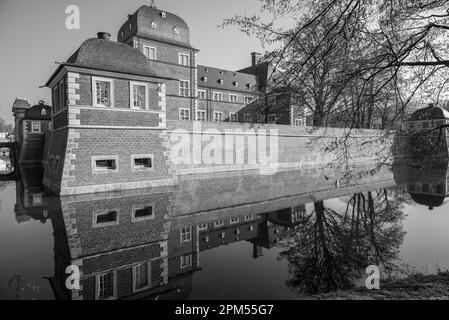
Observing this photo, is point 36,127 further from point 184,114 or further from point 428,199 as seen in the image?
point 428,199

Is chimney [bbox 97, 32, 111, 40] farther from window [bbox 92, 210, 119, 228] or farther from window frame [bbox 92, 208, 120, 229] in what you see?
window [bbox 92, 210, 119, 228]

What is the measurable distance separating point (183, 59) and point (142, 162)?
1566 cm

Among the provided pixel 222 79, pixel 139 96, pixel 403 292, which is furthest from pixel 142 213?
pixel 222 79

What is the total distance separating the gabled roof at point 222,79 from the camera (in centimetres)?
3175

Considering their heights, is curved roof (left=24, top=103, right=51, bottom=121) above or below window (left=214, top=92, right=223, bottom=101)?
below

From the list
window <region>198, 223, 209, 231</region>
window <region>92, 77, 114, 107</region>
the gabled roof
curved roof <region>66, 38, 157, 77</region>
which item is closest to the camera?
window <region>198, 223, 209, 231</region>

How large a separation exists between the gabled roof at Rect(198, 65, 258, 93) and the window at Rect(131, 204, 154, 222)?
23.7 meters

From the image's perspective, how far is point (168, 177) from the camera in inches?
551

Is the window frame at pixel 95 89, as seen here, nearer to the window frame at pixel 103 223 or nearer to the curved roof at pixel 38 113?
the window frame at pixel 103 223

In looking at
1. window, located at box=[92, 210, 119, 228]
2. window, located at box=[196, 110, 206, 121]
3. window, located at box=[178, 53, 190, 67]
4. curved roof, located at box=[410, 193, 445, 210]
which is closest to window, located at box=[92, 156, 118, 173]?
window, located at box=[92, 210, 119, 228]

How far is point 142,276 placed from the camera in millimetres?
4867

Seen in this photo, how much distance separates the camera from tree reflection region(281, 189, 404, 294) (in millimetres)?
5004
